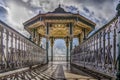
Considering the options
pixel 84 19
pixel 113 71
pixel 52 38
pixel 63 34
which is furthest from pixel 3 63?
pixel 52 38

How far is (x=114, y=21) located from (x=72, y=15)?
16394 mm

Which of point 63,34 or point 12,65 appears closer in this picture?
point 12,65

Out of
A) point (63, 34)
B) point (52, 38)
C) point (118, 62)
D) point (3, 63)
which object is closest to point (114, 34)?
point (118, 62)

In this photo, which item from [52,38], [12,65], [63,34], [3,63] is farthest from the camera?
[52,38]

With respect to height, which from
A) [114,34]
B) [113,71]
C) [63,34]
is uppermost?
[63,34]

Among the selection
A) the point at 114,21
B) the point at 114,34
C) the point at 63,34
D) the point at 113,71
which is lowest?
the point at 113,71

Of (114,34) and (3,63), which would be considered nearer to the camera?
(114,34)

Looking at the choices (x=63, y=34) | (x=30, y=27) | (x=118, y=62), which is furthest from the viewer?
(x=63, y=34)

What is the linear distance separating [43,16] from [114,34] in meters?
17.1

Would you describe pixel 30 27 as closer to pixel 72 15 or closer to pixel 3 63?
pixel 72 15

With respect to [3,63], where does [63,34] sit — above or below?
above

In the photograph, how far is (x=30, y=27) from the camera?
24297mm

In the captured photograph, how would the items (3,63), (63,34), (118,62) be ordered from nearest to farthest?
1. (118,62)
2. (3,63)
3. (63,34)

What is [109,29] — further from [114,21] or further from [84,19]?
[84,19]
